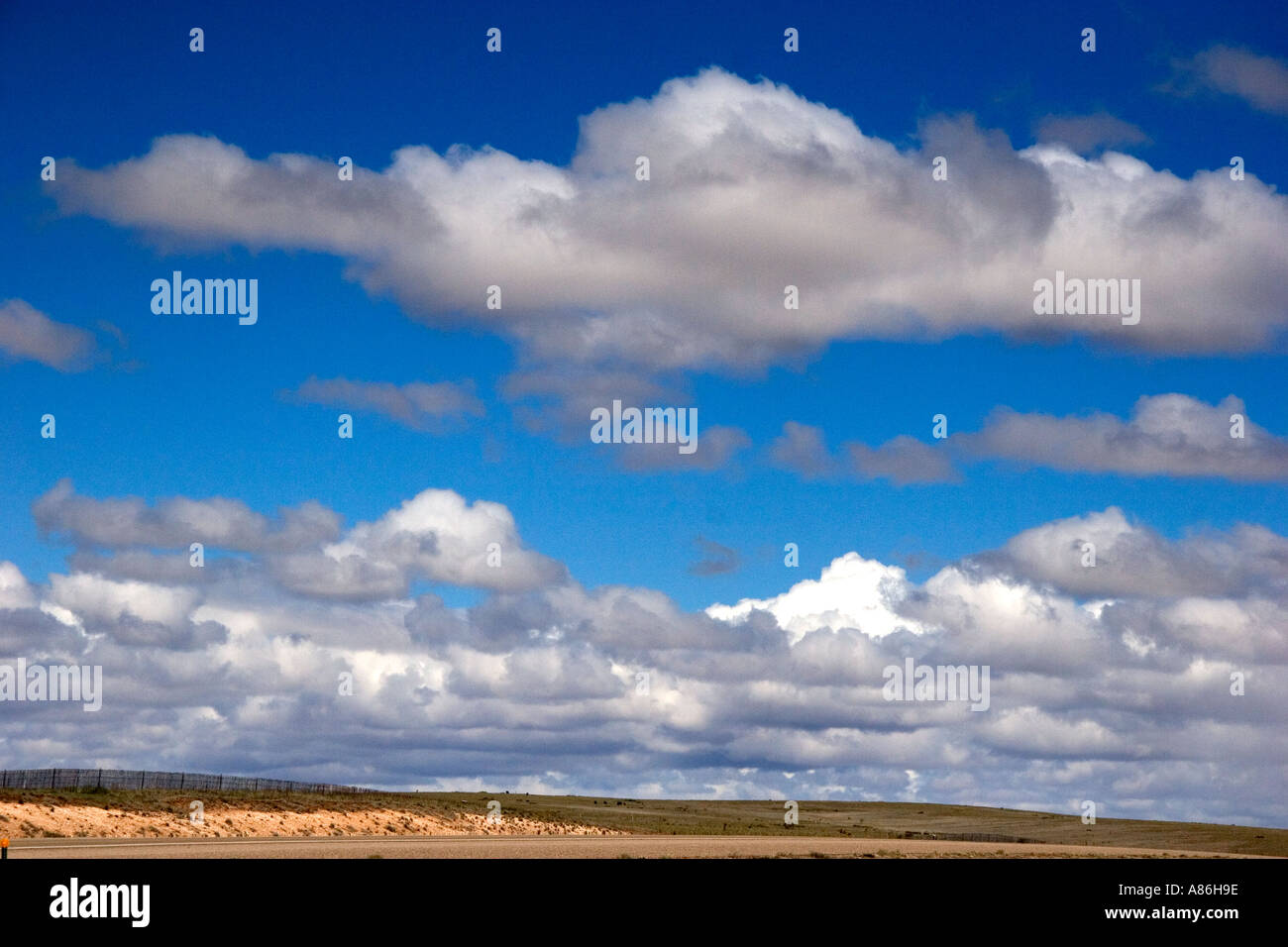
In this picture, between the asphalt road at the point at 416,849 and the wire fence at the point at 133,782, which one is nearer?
the asphalt road at the point at 416,849

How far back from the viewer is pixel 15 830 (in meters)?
95.5

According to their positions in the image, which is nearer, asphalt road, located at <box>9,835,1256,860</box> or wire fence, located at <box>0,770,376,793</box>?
asphalt road, located at <box>9,835,1256,860</box>

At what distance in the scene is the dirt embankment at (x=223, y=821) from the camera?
331 ft

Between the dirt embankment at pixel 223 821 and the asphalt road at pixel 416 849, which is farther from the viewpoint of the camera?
the dirt embankment at pixel 223 821

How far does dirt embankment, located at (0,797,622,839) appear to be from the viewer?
101 meters

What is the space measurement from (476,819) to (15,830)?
61228 mm

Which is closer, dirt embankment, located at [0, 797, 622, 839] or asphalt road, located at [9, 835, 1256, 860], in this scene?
asphalt road, located at [9, 835, 1256, 860]

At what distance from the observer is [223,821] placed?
377 feet

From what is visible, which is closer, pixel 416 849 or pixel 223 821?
pixel 416 849

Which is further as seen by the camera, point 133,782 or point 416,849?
point 133,782

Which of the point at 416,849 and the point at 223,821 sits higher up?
the point at 416,849
